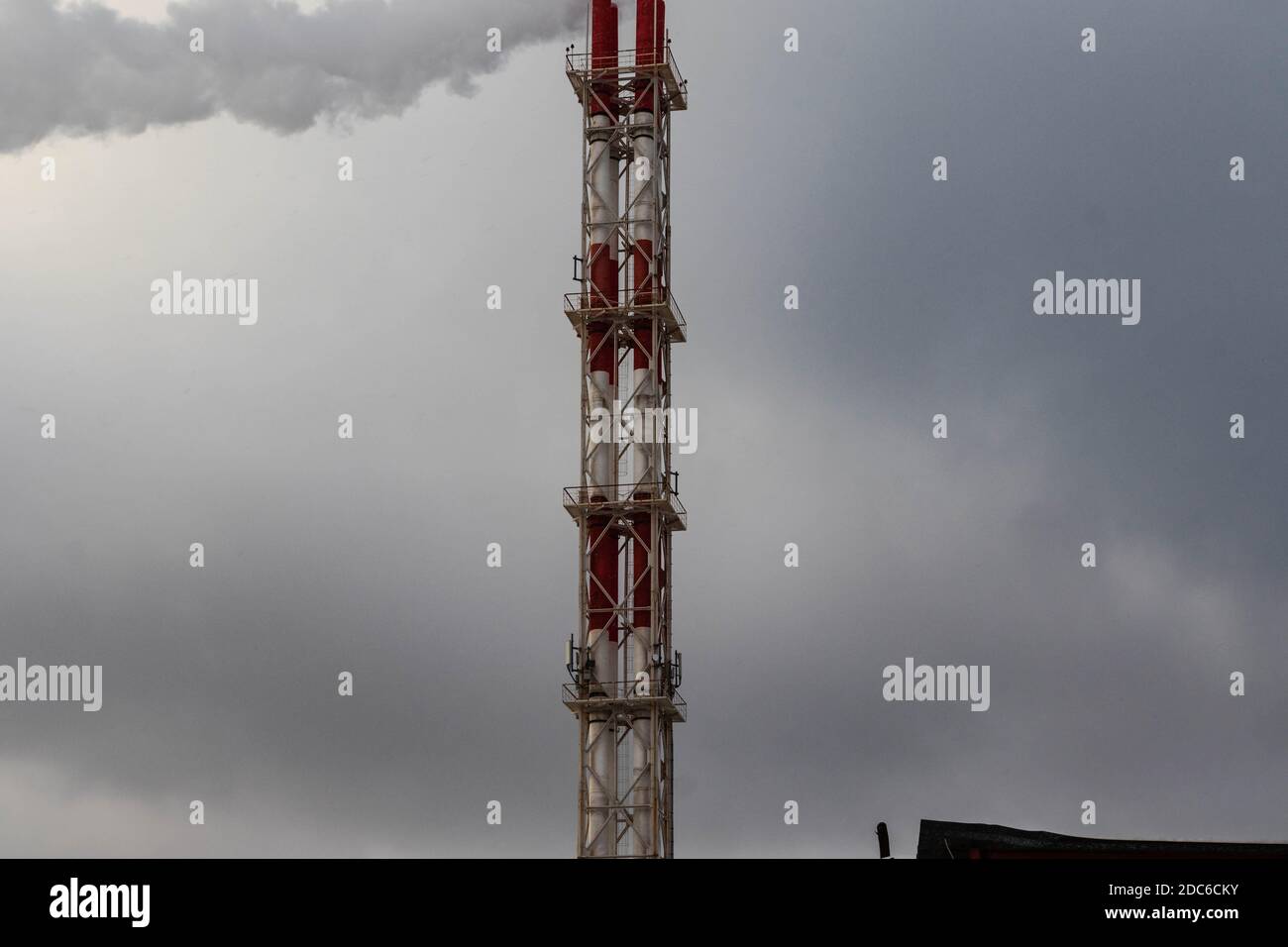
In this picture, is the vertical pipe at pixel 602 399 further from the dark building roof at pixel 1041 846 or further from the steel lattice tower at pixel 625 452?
the dark building roof at pixel 1041 846

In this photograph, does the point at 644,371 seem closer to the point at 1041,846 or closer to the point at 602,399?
the point at 602,399

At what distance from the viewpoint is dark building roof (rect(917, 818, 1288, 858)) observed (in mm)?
51062

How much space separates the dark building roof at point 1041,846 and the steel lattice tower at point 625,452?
87.8 ft

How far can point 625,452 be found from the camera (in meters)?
82.9

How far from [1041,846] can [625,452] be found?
110ft

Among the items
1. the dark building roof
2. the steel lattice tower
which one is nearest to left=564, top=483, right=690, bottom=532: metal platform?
the steel lattice tower

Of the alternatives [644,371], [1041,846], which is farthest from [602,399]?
[1041,846]

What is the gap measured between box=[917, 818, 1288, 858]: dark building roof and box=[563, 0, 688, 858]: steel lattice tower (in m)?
26.7

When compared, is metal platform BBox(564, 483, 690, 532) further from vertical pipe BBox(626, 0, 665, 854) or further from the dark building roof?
the dark building roof
